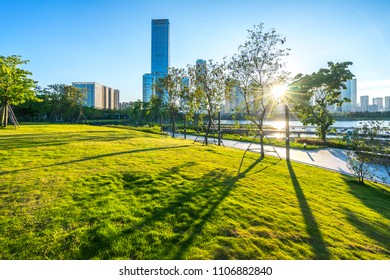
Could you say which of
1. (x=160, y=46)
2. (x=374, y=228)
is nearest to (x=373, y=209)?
(x=374, y=228)

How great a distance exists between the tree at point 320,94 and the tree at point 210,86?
10368 mm

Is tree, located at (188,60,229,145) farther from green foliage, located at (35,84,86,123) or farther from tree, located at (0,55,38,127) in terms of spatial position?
green foliage, located at (35,84,86,123)

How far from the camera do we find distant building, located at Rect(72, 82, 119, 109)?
105062mm

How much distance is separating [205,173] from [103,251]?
445cm

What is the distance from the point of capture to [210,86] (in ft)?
57.0

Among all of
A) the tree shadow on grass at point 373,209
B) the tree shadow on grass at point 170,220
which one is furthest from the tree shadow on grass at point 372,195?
the tree shadow on grass at point 170,220

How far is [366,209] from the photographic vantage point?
232 inches

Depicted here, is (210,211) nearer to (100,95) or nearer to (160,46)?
(100,95)

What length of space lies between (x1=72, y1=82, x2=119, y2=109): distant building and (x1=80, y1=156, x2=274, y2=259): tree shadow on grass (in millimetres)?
96386

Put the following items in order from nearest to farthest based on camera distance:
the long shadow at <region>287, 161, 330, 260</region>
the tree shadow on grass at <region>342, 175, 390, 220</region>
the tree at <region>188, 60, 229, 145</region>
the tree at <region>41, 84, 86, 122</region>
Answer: the long shadow at <region>287, 161, 330, 260</region> < the tree shadow on grass at <region>342, 175, 390, 220</region> < the tree at <region>188, 60, 229, 145</region> < the tree at <region>41, 84, 86, 122</region>

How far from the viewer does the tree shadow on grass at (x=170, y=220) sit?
298 centimetres

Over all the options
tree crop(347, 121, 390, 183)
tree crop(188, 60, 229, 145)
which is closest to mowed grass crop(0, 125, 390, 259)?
tree crop(347, 121, 390, 183)

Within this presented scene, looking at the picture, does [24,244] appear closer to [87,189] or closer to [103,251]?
[103,251]

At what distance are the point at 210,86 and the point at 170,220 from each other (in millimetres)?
14791
